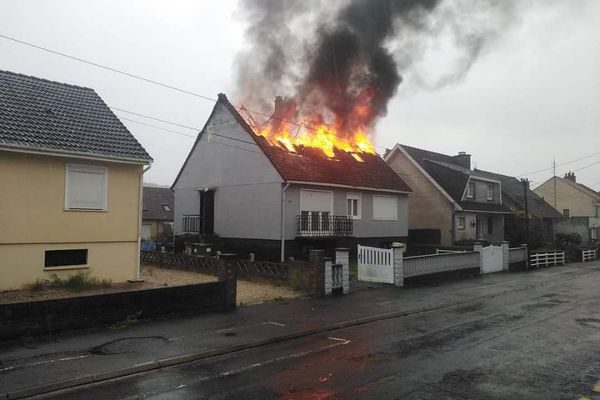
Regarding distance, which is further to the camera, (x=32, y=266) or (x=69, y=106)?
(x=69, y=106)

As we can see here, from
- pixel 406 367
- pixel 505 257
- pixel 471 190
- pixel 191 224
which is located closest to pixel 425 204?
pixel 471 190

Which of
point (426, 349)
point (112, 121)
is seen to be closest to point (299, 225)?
point (112, 121)

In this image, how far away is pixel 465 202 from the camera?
31891 mm

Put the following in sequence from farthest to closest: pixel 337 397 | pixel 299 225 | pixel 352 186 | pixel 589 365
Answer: pixel 352 186, pixel 299 225, pixel 589 365, pixel 337 397

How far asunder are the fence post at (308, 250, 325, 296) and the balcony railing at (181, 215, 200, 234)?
43.3 ft

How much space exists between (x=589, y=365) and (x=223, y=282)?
7.82 m

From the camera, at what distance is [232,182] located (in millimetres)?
24562

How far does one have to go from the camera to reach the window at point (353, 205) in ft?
82.7

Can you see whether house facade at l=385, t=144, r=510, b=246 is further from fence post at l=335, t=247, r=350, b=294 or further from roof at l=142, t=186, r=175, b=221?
roof at l=142, t=186, r=175, b=221

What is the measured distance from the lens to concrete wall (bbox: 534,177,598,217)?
57497 mm

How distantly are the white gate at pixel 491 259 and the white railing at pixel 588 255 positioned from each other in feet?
40.4

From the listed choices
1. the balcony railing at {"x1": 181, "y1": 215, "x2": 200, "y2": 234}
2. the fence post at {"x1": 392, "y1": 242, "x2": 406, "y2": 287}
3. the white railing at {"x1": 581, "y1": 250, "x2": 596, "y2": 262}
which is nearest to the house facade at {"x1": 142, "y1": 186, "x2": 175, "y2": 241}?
the balcony railing at {"x1": 181, "y1": 215, "x2": 200, "y2": 234}

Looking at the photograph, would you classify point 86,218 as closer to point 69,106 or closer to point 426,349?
point 69,106

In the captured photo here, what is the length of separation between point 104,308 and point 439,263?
13491 mm
